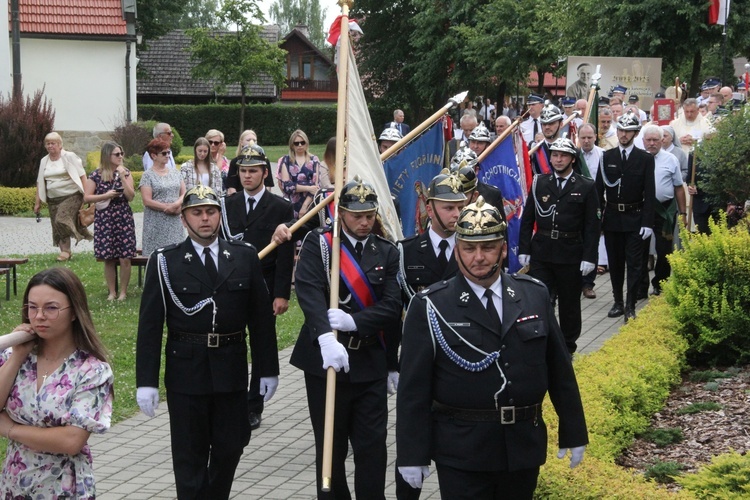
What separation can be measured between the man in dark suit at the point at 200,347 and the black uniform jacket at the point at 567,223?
193 inches

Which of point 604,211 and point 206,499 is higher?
point 604,211

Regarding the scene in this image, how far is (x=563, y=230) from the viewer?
10938 millimetres

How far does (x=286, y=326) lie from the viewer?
12.8 metres

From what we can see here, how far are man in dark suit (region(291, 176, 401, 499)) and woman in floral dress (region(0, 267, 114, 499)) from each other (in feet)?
5.28

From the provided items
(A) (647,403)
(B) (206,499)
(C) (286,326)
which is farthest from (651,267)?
A: (B) (206,499)

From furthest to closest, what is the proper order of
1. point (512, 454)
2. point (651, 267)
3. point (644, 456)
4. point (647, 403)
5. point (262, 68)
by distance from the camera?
point (262, 68)
point (651, 267)
point (647, 403)
point (644, 456)
point (512, 454)

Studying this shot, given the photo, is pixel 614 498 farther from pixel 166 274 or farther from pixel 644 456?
pixel 166 274

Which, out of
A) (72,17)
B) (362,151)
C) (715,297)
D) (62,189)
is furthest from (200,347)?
(72,17)

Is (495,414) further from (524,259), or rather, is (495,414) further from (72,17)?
(72,17)

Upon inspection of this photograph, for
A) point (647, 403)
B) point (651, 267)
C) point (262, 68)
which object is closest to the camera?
point (647, 403)

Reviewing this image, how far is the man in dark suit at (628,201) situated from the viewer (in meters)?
12.7

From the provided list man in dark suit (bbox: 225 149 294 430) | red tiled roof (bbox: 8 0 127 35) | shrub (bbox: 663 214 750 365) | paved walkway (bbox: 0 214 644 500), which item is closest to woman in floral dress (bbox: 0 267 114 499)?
paved walkway (bbox: 0 214 644 500)

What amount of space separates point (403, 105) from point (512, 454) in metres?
49.5

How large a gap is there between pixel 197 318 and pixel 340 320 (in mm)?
828
